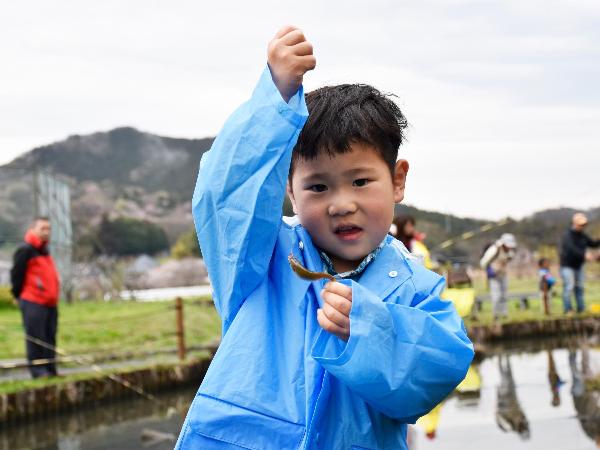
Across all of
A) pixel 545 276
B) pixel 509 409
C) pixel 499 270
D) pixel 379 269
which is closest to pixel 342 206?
pixel 379 269

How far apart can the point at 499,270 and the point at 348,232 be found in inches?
553

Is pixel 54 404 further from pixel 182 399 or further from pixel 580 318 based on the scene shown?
pixel 580 318

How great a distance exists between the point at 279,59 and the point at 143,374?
8.12 m

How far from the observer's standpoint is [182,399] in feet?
31.0

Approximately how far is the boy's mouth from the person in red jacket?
8.42 m

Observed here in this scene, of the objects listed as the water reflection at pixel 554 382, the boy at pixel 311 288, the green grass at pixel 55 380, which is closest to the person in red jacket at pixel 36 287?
the green grass at pixel 55 380

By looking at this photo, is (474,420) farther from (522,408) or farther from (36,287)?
(36,287)

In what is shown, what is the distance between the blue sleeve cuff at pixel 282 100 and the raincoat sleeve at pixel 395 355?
0.40 metres

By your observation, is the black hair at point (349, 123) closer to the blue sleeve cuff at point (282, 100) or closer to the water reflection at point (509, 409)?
the blue sleeve cuff at point (282, 100)

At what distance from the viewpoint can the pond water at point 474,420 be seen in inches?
265

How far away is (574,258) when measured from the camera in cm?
1641

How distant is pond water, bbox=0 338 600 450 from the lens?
6723mm

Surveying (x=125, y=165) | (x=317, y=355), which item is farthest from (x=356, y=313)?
(x=125, y=165)

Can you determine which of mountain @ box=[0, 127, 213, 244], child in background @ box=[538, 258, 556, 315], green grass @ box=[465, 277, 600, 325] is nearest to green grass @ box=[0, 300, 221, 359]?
green grass @ box=[465, 277, 600, 325]
